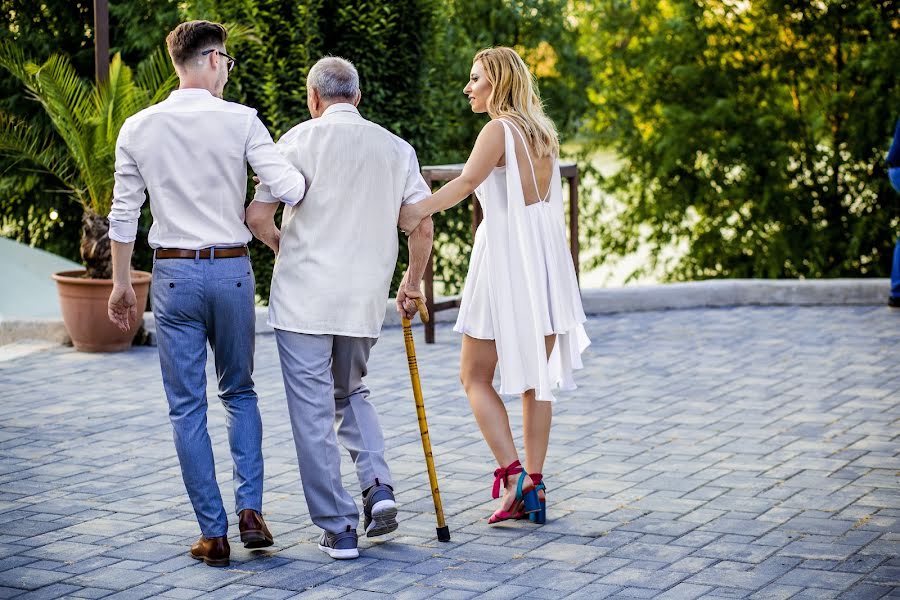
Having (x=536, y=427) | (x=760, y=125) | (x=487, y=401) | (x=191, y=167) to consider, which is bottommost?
(x=536, y=427)

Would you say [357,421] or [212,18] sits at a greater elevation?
[212,18]

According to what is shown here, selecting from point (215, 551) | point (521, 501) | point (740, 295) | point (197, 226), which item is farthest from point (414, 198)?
point (740, 295)

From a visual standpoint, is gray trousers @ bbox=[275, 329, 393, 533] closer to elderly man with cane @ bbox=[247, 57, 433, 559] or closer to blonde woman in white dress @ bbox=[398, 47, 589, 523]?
elderly man with cane @ bbox=[247, 57, 433, 559]

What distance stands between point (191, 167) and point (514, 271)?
1408 mm

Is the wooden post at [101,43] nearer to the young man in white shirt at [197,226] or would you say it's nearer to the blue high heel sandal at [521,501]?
the young man in white shirt at [197,226]

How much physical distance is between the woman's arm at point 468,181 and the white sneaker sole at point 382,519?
43.1 inches

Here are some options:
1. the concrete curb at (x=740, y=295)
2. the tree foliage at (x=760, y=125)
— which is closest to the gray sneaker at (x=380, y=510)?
the concrete curb at (x=740, y=295)

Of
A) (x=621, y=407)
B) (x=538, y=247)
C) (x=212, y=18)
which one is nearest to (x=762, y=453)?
(x=621, y=407)

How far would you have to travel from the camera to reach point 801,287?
11.3m

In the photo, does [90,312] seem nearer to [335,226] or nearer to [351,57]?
[351,57]

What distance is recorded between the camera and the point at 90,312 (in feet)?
30.6

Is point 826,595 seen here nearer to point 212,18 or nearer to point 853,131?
point 212,18

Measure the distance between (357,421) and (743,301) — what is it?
263 inches

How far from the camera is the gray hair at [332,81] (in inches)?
201
